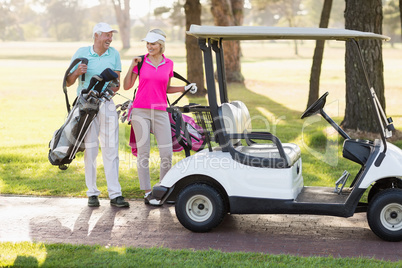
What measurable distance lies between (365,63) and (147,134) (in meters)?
4.76

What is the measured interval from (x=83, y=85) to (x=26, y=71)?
26.7m

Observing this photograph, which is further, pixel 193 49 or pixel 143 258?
pixel 193 49

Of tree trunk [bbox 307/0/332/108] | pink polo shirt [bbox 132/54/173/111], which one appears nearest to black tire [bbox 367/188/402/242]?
pink polo shirt [bbox 132/54/173/111]

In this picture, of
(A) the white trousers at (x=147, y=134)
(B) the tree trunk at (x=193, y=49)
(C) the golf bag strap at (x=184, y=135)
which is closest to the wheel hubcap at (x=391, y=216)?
(C) the golf bag strap at (x=184, y=135)

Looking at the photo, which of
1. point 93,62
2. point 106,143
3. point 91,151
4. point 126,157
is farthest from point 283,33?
point 126,157

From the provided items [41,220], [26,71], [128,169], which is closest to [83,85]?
[41,220]

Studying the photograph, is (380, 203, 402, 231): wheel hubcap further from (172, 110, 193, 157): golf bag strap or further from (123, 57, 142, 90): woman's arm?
(123, 57, 142, 90): woman's arm

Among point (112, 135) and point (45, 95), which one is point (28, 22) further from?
point (112, 135)

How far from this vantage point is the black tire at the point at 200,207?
4945mm

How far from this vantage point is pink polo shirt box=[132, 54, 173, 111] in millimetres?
5680

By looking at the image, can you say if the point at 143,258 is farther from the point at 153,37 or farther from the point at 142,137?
the point at 153,37

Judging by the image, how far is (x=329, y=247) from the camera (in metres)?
4.61

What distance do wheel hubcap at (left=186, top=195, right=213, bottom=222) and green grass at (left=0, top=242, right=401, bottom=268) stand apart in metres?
0.60

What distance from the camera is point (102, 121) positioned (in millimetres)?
5738
